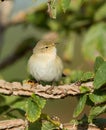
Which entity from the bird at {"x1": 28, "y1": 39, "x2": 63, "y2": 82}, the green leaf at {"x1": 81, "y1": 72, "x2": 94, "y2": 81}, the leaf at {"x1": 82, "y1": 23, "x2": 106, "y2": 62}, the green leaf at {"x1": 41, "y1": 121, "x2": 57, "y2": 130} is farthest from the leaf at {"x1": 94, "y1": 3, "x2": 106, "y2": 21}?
the green leaf at {"x1": 41, "y1": 121, "x2": 57, "y2": 130}

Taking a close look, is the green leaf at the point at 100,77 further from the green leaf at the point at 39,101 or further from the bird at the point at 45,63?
the bird at the point at 45,63

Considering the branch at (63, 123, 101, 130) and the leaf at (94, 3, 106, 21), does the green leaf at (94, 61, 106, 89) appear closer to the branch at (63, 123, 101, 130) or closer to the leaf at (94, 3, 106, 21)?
the branch at (63, 123, 101, 130)

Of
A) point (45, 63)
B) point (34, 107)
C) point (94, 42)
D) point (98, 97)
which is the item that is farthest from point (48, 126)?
point (94, 42)

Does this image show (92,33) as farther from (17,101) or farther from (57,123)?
(57,123)

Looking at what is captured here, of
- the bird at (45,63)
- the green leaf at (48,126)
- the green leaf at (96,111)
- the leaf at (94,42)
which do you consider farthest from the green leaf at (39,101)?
the leaf at (94,42)

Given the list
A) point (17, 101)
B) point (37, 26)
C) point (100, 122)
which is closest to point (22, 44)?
point (37, 26)

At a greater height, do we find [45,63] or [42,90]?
[45,63]

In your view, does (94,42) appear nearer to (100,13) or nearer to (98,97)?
(100,13)
